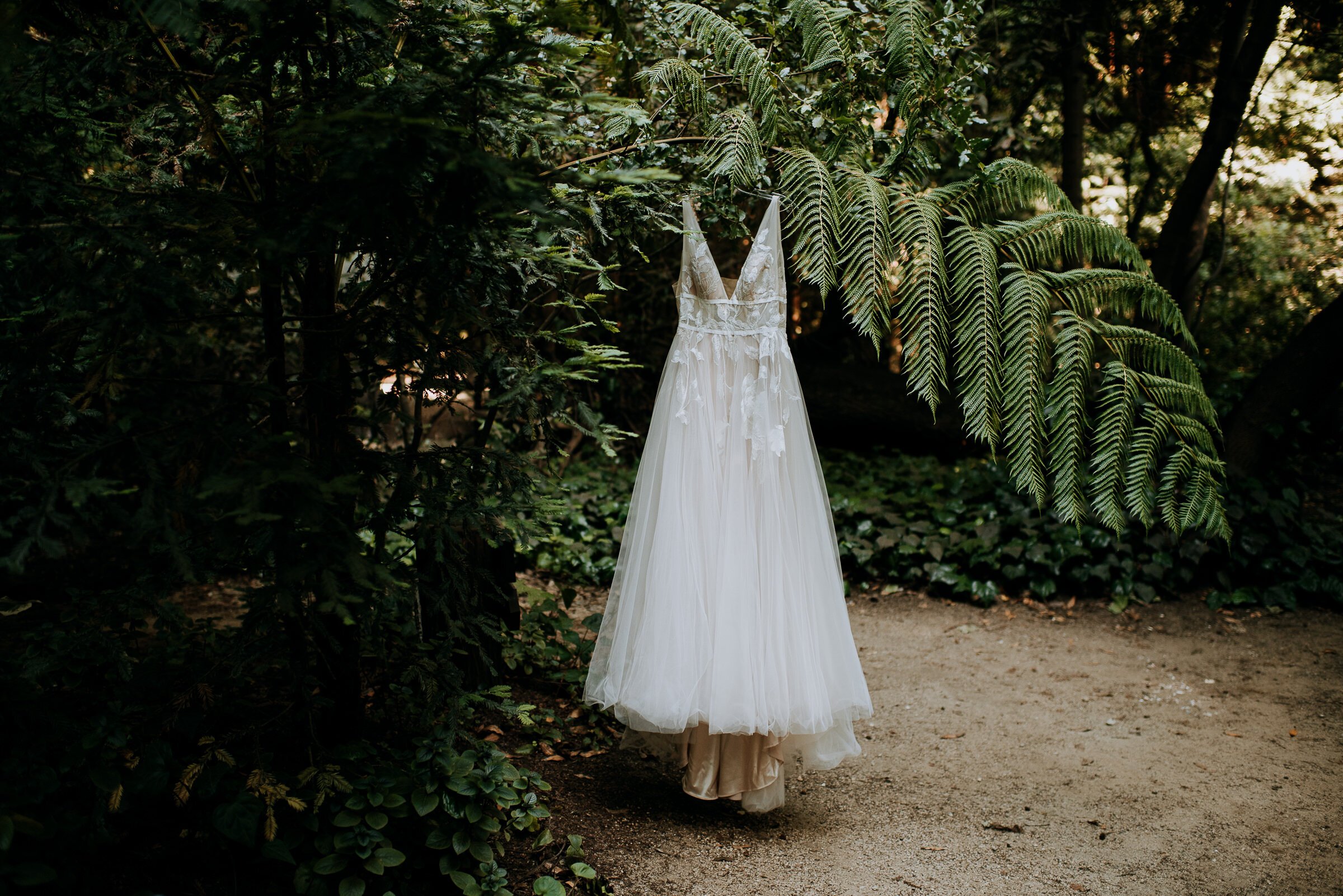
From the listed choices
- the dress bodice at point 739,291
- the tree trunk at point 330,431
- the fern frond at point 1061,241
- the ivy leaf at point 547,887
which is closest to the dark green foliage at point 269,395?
the tree trunk at point 330,431

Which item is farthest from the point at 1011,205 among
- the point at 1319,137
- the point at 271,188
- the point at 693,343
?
the point at 1319,137

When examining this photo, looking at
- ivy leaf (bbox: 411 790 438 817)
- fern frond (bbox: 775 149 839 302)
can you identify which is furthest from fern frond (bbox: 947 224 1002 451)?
ivy leaf (bbox: 411 790 438 817)

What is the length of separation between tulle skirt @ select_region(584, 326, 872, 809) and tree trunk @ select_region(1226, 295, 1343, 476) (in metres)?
4.40

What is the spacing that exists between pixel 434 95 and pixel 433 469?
1034 mm

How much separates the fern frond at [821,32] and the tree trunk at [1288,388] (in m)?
4.50

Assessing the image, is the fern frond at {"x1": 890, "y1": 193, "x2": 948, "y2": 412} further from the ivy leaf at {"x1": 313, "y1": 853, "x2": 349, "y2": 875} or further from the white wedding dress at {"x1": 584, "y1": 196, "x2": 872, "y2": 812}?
the ivy leaf at {"x1": 313, "y1": 853, "x2": 349, "y2": 875}

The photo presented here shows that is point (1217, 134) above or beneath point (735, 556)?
above

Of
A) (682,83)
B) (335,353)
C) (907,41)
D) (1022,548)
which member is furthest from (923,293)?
(1022,548)

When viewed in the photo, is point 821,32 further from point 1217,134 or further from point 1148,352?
point 1217,134

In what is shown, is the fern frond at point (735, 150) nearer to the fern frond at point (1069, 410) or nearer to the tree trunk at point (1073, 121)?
the fern frond at point (1069, 410)

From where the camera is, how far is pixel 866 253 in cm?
265

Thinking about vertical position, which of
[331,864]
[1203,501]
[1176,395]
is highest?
[1176,395]

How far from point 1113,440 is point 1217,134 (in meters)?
4.49

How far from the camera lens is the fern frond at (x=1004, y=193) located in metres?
2.84
